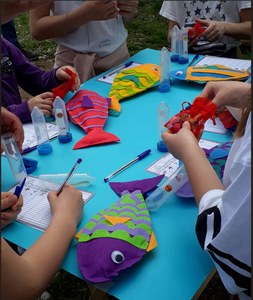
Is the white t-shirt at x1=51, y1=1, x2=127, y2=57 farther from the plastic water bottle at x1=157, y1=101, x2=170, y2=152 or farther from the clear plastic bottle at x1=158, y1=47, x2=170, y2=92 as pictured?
the plastic water bottle at x1=157, y1=101, x2=170, y2=152

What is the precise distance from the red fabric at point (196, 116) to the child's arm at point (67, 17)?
0.83 meters

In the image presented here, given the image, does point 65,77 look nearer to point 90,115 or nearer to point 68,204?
point 90,115

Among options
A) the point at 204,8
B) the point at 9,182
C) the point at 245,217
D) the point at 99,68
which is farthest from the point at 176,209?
the point at 204,8

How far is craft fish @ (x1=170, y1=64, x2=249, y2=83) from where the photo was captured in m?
1.41

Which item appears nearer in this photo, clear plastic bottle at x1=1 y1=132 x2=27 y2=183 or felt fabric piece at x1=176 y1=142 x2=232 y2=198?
felt fabric piece at x1=176 y1=142 x2=232 y2=198

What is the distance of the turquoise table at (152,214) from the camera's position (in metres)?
0.68

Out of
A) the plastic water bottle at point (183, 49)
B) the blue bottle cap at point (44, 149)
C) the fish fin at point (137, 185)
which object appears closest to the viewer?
the fish fin at point (137, 185)

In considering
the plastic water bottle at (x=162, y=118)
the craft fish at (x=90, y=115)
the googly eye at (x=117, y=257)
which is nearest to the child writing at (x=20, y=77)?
the craft fish at (x=90, y=115)

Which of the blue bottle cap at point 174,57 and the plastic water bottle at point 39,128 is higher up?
the plastic water bottle at point 39,128

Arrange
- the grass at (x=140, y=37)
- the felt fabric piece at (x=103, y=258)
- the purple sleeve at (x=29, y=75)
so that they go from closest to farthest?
1. the felt fabric piece at (x=103, y=258)
2. the purple sleeve at (x=29, y=75)
3. the grass at (x=140, y=37)

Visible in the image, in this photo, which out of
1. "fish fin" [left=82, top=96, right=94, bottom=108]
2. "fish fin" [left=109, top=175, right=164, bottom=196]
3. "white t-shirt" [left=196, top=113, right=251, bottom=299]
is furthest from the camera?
"fish fin" [left=82, top=96, right=94, bottom=108]

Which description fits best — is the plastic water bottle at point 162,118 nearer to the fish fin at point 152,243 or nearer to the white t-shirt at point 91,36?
the fish fin at point 152,243

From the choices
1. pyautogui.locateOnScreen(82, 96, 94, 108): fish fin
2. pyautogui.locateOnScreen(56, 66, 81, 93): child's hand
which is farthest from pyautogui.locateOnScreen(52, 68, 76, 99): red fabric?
pyautogui.locateOnScreen(82, 96, 94, 108): fish fin

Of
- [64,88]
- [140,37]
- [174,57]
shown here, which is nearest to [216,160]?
[64,88]
